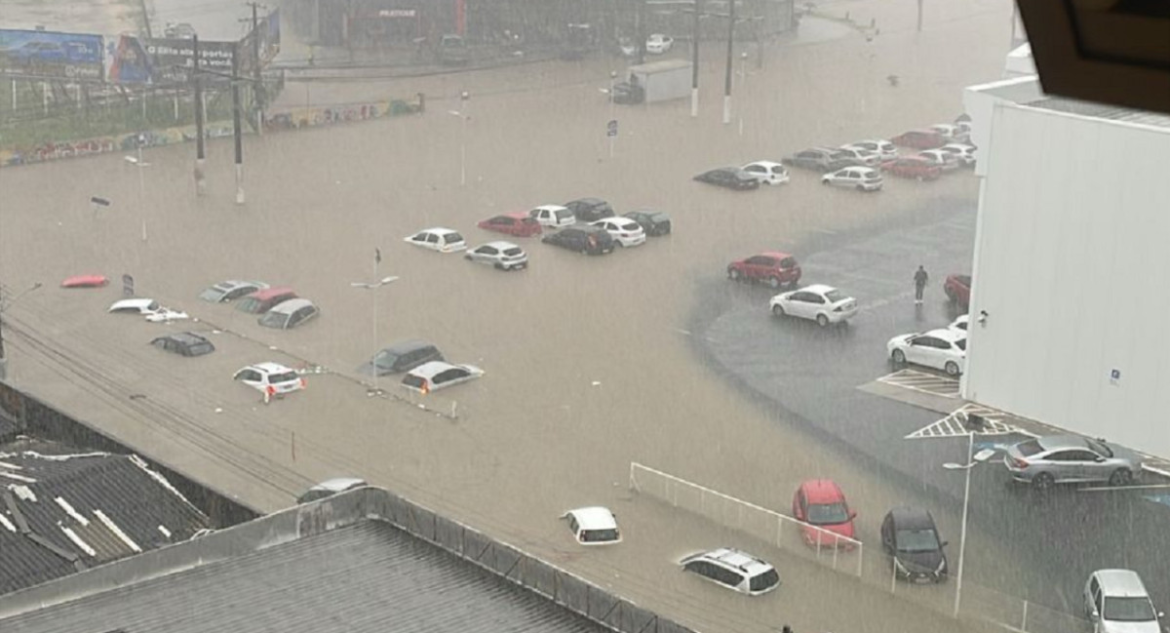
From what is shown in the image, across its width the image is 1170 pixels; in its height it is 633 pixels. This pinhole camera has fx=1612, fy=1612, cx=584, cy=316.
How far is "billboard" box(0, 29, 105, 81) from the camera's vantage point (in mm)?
13922

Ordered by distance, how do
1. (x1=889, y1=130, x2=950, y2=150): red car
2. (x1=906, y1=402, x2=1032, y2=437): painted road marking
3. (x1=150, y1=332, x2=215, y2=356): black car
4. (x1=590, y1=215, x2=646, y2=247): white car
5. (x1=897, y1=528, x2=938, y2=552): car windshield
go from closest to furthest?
(x1=897, y1=528, x2=938, y2=552): car windshield < (x1=906, y1=402, x2=1032, y2=437): painted road marking < (x1=150, y1=332, x2=215, y2=356): black car < (x1=590, y1=215, x2=646, y2=247): white car < (x1=889, y1=130, x2=950, y2=150): red car

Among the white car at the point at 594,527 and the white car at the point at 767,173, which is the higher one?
the white car at the point at 767,173

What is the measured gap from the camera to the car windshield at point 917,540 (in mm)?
5672

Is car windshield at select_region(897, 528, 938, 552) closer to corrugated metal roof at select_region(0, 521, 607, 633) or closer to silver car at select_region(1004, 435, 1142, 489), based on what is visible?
silver car at select_region(1004, 435, 1142, 489)

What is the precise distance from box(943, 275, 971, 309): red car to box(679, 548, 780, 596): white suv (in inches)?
149

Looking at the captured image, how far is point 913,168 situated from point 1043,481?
653cm

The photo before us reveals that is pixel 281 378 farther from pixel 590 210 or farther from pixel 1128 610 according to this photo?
pixel 1128 610

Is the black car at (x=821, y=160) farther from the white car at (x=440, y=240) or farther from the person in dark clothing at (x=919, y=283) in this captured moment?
the white car at (x=440, y=240)

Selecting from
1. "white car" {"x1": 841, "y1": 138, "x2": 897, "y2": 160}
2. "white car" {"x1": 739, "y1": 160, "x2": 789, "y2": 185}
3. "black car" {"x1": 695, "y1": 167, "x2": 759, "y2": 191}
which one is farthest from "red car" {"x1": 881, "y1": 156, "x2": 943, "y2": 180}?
"black car" {"x1": 695, "y1": 167, "x2": 759, "y2": 191}

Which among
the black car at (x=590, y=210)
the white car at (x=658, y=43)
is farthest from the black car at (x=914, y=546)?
the white car at (x=658, y=43)

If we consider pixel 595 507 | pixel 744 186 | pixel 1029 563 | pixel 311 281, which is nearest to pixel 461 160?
pixel 744 186

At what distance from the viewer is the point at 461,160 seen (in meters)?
12.7

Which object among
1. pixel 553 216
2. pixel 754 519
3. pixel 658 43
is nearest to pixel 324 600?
pixel 754 519

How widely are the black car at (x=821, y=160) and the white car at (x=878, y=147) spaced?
22cm
